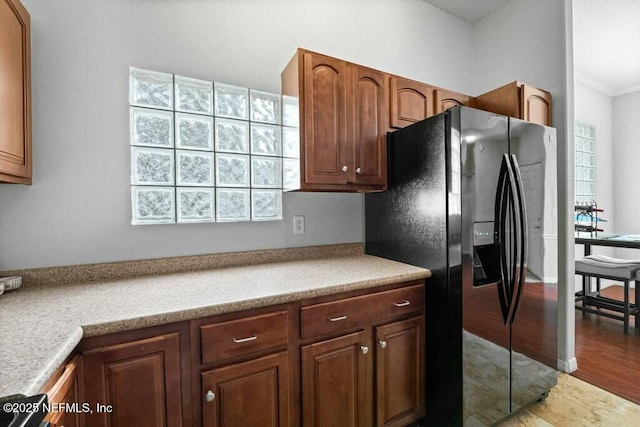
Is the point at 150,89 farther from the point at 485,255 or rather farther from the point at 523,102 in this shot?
the point at 523,102

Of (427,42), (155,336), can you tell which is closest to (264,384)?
(155,336)

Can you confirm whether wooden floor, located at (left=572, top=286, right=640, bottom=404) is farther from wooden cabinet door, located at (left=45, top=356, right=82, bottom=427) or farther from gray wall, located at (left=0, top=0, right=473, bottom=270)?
wooden cabinet door, located at (left=45, top=356, right=82, bottom=427)

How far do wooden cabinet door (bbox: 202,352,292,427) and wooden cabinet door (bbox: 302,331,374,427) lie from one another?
4.2 inches

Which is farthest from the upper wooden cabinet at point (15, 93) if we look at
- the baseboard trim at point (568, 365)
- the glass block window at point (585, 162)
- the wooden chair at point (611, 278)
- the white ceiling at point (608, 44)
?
the glass block window at point (585, 162)

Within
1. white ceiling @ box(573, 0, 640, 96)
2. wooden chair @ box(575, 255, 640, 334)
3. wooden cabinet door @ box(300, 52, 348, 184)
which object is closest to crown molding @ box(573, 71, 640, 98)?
white ceiling @ box(573, 0, 640, 96)

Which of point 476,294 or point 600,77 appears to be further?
point 600,77

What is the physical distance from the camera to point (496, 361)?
1577 millimetres

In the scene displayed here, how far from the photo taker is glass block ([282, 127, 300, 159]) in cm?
167

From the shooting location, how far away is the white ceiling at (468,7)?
2547mm

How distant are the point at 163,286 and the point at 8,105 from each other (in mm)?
921

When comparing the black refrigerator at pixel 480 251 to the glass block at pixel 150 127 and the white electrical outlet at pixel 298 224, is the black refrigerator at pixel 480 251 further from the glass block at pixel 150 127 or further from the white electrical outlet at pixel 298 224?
the glass block at pixel 150 127

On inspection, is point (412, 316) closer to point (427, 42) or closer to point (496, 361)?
point (496, 361)

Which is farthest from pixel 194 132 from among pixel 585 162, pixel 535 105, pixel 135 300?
pixel 585 162

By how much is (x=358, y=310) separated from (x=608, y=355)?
2.42 m
